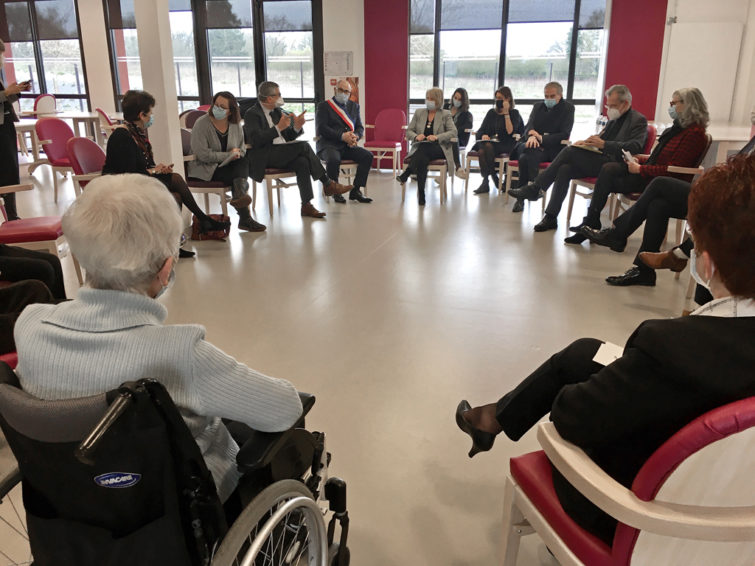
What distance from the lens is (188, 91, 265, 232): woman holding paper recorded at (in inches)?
203

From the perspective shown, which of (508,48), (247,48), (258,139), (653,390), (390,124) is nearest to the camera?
(653,390)

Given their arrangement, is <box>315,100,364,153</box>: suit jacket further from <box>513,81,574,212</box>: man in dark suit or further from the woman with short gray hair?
<box>513,81,574,212</box>: man in dark suit

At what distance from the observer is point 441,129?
6.70 m

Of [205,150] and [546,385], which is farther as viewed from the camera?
[205,150]

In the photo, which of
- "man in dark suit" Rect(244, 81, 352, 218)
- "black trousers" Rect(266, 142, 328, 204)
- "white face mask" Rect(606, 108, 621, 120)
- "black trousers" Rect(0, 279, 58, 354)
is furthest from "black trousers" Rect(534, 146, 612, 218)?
"black trousers" Rect(0, 279, 58, 354)

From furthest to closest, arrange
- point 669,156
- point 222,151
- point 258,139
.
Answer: point 258,139, point 222,151, point 669,156

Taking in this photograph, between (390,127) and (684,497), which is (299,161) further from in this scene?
(684,497)

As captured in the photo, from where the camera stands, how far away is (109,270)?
1.07 meters

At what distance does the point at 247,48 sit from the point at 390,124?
2931 millimetres

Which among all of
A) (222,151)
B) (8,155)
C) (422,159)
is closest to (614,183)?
(422,159)

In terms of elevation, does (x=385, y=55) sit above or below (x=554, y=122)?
above

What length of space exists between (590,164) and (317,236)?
252 cm

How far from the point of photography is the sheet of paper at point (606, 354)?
4.73ft

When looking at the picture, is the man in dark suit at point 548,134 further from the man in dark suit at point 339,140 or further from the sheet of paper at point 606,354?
the sheet of paper at point 606,354
